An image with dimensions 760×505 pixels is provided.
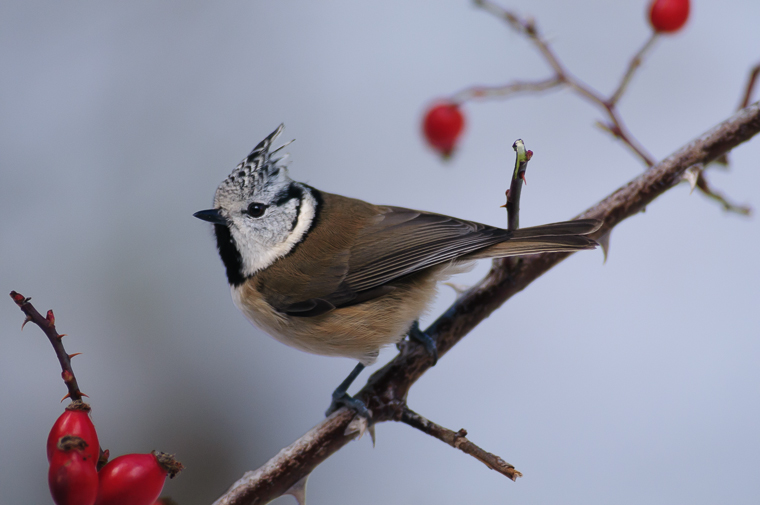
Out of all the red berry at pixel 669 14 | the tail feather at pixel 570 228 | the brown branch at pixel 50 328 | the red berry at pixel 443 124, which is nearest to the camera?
the brown branch at pixel 50 328

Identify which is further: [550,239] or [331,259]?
[331,259]

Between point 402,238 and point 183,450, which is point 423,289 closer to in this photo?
point 402,238

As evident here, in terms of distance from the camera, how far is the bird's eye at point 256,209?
4.48 ft

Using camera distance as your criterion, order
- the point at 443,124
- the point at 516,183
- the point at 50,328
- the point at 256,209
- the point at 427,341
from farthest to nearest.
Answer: the point at 443,124 < the point at 256,209 < the point at 427,341 < the point at 516,183 < the point at 50,328

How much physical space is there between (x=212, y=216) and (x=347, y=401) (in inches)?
18.7

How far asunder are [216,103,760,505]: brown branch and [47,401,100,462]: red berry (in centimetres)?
36

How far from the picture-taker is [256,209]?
54.1 inches

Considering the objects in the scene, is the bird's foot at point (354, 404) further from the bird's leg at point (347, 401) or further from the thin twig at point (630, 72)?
the thin twig at point (630, 72)

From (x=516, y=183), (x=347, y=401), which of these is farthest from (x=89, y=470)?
(x=516, y=183)

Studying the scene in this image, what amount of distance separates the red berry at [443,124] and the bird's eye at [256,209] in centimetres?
47

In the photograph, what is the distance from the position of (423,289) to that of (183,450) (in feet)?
3.37

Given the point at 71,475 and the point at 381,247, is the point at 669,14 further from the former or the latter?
the point at 71,475

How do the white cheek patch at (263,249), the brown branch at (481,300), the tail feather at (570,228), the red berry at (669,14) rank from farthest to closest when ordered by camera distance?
the white cheek patch at (263,249)
the red berry at (669,14)
the tail feather at (570,228)
the brown branch at (481,300)

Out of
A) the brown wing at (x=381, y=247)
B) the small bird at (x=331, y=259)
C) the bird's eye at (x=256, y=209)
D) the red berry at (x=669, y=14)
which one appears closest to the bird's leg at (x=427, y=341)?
the small bird at (x=331, y=259)
